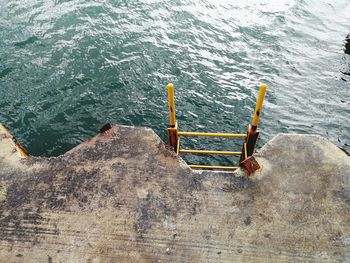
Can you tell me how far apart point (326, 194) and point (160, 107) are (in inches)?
248

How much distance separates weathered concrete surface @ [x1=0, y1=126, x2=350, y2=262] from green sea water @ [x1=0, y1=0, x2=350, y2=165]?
392 centimetres

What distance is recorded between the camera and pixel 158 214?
4.56m

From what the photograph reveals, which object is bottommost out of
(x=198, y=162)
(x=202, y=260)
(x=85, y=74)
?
(x=198, y=162)

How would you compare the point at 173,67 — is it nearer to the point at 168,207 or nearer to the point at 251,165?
the point at 251,165

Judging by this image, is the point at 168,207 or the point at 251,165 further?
the point at 251,165

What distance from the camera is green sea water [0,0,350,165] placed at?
31.7 feet

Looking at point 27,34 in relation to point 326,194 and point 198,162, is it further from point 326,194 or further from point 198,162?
point 326,194

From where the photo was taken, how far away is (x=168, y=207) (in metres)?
4.63

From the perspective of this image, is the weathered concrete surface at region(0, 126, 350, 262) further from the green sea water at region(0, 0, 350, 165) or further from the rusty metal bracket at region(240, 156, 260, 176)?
the green sea water at region(0, 0, 350, 165)

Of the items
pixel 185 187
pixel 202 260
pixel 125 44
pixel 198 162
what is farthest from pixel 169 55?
pixel 202 260

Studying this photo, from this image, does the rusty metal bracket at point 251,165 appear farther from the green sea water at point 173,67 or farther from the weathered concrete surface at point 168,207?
the green sea water at point 173,67

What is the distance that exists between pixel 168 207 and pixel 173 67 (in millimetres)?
7666

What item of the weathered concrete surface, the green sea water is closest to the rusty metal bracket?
the weathered concrete surface

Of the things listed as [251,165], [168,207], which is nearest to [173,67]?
[251,165]
